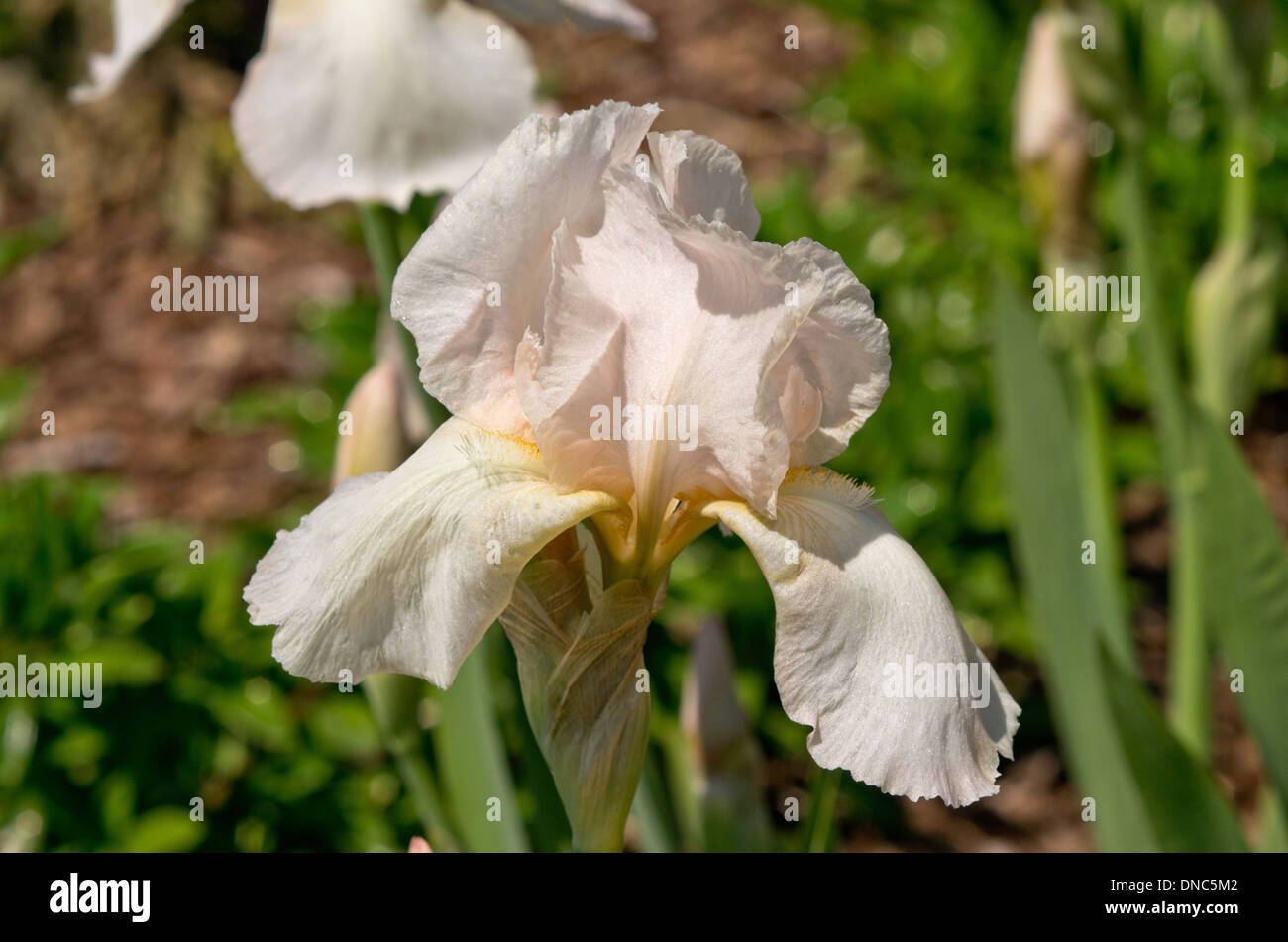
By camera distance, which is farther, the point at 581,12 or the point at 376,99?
the point at 581,12

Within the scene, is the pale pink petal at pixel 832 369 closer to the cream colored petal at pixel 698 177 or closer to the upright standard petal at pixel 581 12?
the cream colored petal at pixel 698 177

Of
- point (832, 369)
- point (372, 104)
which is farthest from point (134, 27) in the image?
point (832, 369)

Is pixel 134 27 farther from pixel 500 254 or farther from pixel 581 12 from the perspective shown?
pixel 500 254

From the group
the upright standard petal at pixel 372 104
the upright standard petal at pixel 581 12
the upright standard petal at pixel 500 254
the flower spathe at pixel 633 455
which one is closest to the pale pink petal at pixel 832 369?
the flower spathe at pixel 633 455

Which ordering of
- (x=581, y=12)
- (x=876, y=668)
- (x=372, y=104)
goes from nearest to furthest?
(x=876, y=668) < (x=372, y=104) < (x=581, y=12)

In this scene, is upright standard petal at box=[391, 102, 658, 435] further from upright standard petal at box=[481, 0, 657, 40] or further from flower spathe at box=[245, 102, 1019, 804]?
upright standard petal at box=[481, 0, 657, 40]

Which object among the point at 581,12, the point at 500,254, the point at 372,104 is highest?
the point at 581,12
